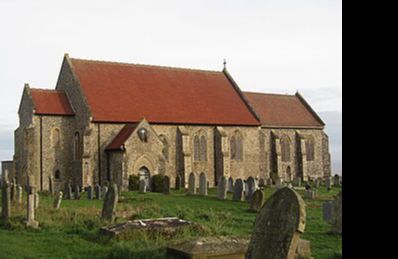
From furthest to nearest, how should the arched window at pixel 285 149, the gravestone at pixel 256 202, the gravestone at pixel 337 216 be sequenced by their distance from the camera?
the arched window at pixel 285 149, the gravestone at pixel 256 202, the gravestone at pixel 337 216

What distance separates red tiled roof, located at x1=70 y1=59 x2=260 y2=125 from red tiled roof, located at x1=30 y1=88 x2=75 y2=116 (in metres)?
2.04

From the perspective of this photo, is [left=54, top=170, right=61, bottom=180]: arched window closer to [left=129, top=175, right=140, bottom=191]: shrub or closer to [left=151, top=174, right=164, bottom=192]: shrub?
[left=129, top=175, right=140, bottom=191]: shrub

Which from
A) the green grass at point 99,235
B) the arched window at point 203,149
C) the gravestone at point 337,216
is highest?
the arched window at point 203,149

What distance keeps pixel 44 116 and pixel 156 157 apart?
8.33 metres

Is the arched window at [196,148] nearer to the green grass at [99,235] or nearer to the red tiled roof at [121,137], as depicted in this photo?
the red tiled roof at [121,137]

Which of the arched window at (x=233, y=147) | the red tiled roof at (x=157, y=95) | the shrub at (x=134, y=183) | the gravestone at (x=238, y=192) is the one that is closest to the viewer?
the gravestone at (x=238, y=192)

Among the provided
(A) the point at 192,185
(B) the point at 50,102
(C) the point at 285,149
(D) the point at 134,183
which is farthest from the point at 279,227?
(C) the point at 285,149

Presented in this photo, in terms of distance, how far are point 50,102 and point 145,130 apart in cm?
759

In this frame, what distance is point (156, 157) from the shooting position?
31672 mm

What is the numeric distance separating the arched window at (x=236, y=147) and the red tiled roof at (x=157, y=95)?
120cm

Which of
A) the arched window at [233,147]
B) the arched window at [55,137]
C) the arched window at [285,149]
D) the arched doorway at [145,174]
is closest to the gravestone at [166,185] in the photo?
the arched doorway at [145,174]

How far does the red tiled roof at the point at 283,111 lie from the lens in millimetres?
41156
